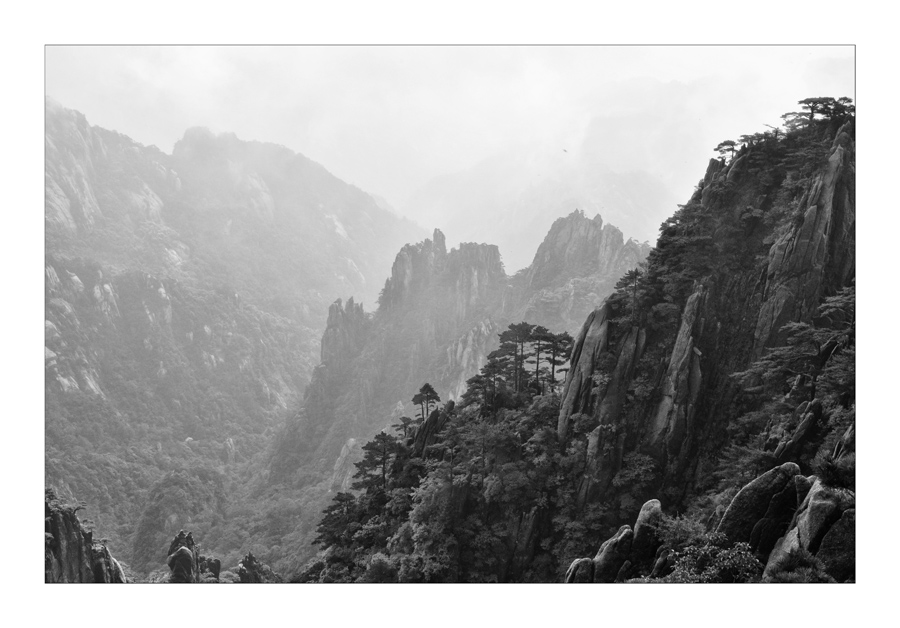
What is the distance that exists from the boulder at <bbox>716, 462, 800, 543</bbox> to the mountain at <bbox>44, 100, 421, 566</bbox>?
16.3m

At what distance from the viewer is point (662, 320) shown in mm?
15906

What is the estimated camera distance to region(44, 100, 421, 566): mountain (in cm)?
3994

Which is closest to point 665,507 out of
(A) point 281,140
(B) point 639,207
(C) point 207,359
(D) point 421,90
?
(D) point 421,90

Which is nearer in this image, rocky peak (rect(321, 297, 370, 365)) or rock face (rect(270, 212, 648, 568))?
rock face (rect(270, 212, 648, 568))

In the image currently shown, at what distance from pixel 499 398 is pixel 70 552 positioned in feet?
39.0

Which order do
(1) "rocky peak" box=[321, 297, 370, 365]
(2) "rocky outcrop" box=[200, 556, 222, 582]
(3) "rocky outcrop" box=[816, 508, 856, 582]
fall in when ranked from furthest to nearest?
(1) "rocky peak" box=[321, 297, 370, 365]
(2) "rocky outcrop" box=[200, 556, 222, 582]
(3) "rocky outcrop" box=[816, 508, 856, 582]

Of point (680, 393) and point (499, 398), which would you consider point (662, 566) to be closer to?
point (680, 393)

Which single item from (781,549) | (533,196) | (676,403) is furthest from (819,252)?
(533,196)

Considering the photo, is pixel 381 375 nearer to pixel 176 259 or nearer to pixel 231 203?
pixel 176 259

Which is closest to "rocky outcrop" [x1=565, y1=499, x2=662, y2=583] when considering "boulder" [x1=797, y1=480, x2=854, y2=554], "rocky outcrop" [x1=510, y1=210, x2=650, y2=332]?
"boulder" [x1=797, y1=480, x2=854, y2=554]

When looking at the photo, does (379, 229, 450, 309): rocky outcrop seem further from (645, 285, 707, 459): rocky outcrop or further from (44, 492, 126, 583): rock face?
(44, 492, 126, 583): rock face

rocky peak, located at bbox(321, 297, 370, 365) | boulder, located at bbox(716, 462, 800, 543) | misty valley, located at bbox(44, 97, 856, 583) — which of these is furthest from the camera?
rocky peak, located at bbox(321, 297, 370, 365)

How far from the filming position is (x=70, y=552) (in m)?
13.4

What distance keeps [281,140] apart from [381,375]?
22.2 m
